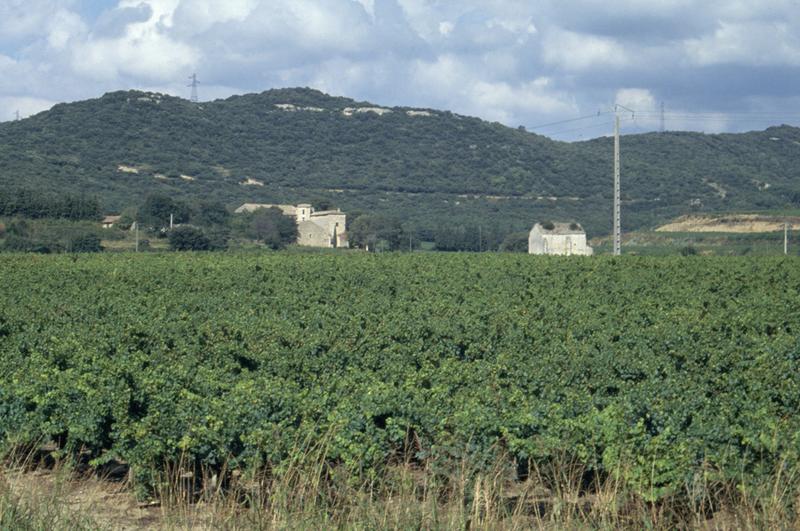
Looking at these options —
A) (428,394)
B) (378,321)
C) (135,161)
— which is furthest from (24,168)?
(428,394)

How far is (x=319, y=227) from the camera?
227 feet

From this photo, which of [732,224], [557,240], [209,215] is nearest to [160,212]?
[209,215]

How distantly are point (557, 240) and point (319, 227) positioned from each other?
1667cm

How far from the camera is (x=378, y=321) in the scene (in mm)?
14930

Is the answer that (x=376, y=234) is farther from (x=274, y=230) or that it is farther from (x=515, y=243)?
(x=515, y=243)

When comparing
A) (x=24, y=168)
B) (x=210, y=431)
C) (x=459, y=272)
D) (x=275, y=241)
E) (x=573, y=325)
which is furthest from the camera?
(x=24, y=168)

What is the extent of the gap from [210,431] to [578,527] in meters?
3.21

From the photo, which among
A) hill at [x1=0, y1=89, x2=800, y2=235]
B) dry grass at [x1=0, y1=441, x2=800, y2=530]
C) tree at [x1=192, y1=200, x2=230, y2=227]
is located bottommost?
dry grass at [x1=0, y1=441, x2=800, y2=530]

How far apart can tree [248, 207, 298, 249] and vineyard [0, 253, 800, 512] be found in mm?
40639

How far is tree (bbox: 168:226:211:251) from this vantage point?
57.2m

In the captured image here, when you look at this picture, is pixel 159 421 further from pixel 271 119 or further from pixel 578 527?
pixel 271 119

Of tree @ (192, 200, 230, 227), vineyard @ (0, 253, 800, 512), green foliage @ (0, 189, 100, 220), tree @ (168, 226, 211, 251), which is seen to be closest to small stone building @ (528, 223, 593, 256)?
tree @ (168, 226, 211, 251)

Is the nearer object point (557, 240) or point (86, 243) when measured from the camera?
point (86, 243)

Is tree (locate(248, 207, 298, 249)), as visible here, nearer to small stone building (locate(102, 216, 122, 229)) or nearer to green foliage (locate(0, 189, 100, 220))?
small stone building (locate(102, 216, 122, 229))
